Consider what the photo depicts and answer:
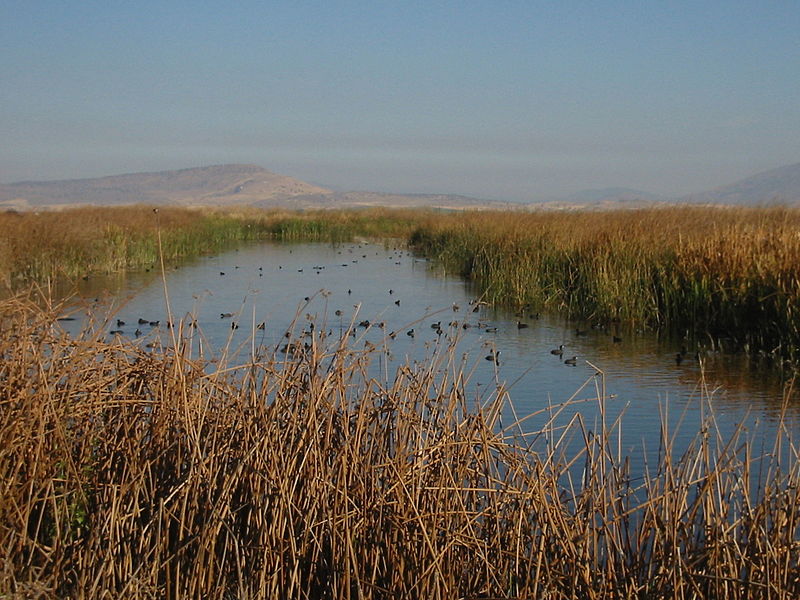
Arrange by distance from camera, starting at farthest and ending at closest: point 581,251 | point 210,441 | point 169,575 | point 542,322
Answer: point 581,251 < point 542,322 < point 210,441 < point 169,575

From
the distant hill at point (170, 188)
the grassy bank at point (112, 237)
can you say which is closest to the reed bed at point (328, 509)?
the grassy bank at point (112, 237)

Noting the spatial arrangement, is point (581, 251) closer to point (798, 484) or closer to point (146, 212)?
point (798, 484)

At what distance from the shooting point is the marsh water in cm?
651

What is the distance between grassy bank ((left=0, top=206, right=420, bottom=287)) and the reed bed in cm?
430

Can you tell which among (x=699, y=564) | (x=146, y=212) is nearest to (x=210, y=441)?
(x=699, y=564)

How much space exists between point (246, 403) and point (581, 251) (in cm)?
1135

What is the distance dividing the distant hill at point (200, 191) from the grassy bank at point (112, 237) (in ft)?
397

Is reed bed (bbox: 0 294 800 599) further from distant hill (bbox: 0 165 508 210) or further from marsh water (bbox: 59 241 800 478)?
distant hill (bbox: 0 165 508 210)

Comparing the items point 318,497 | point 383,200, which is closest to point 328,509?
point 318,497

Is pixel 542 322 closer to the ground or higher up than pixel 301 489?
closer to the ground

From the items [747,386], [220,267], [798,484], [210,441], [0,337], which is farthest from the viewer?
[220,267]

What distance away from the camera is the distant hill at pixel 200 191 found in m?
167

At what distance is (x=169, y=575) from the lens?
11.0 feet

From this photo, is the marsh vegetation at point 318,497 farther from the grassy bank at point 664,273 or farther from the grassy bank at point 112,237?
the grassy bank at point 664,273
